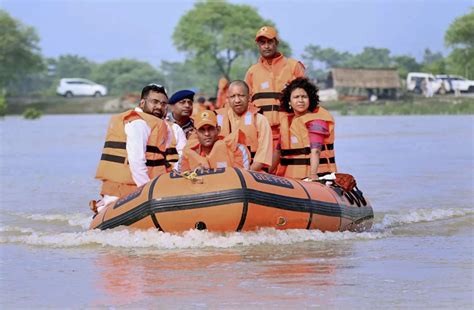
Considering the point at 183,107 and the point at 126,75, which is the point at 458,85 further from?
the point at 183,107

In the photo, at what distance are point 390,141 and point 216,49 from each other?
186 feet

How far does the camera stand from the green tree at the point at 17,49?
75.9m

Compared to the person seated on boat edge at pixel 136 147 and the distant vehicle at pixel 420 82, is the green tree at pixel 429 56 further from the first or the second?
the person seated on boat edge at pixel 136 147

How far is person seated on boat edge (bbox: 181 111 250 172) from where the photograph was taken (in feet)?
27.3

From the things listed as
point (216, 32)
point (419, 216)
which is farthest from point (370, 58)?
point (419, 216)

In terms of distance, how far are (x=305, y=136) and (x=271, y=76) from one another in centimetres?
98

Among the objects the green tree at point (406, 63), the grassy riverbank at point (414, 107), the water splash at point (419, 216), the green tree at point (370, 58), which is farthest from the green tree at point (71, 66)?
the water splash at point (419, 216)

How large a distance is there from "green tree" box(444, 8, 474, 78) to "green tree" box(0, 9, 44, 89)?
1164 inches

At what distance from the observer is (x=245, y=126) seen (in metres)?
8.84

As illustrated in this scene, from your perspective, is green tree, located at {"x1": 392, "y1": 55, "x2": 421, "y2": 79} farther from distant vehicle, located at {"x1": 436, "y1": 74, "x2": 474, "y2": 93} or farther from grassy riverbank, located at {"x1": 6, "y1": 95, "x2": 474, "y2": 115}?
grassy riverbank, located at {"x1": 6, "y1": 95, "x2": 474, "y2": 115}

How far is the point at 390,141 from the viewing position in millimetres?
25797

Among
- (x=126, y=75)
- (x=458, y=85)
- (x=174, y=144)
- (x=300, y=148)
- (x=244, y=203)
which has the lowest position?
(x=244, y=203)

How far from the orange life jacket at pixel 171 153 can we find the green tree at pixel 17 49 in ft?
223

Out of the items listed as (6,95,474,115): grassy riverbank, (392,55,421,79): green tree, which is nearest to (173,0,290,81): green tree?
(6,95,474,115): grassy riverbank
